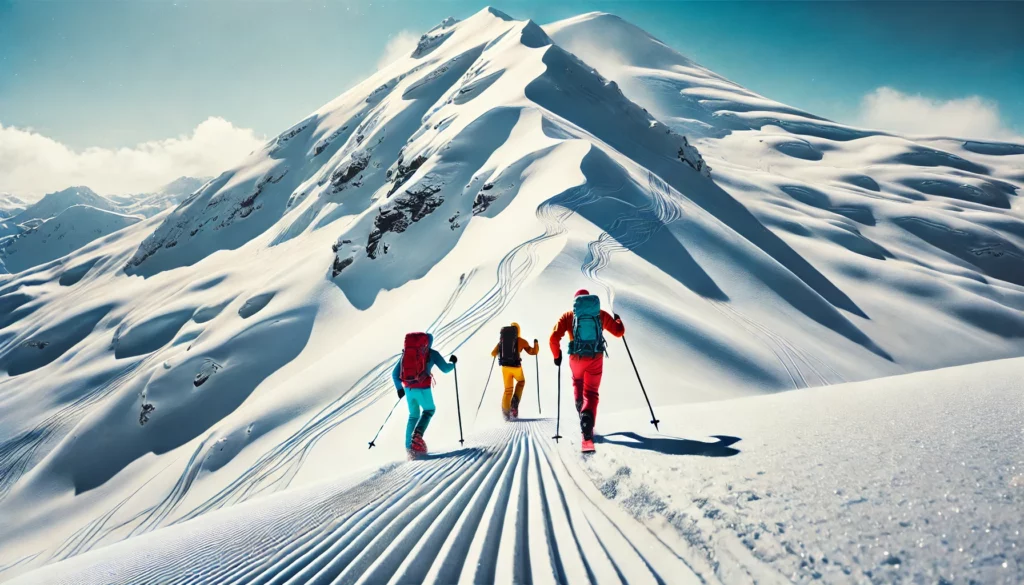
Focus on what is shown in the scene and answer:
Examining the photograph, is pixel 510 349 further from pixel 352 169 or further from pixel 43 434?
pixel 352 169

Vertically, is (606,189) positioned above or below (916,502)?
above

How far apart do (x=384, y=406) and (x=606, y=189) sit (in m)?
19.0

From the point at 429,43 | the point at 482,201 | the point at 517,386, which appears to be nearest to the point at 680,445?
the point at 517,386

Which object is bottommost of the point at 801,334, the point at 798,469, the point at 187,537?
the point at 187,537

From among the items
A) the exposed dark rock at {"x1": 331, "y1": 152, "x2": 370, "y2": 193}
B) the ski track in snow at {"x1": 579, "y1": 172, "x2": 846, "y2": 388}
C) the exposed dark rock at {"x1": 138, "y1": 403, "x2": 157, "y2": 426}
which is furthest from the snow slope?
the exposed dark rock at {"x1": 331, "y1": 152, "x2": 370, "y2": 193}

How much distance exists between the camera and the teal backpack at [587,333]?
6.38 meters

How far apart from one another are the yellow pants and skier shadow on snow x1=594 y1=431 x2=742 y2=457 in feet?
11.3

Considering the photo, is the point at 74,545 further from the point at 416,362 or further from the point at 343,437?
the point at 416,362

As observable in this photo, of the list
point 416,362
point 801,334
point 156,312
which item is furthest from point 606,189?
point 156,312

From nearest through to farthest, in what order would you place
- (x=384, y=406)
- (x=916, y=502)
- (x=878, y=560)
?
(x=878, y=560) → (x=916, y=502) → (x=384, y=406)

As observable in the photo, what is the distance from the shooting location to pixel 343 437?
519 inches

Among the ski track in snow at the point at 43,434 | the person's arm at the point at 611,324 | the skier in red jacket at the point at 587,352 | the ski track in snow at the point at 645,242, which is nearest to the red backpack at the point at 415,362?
the skier in red jacket at the point at 587,352

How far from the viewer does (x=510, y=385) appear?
30.4 ft

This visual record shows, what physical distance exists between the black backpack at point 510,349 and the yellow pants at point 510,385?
0.13 m
